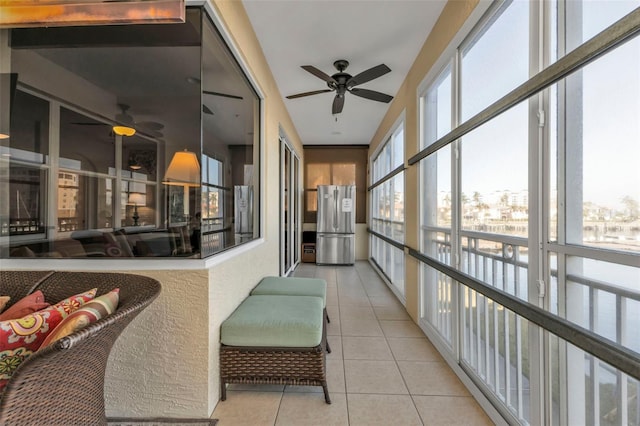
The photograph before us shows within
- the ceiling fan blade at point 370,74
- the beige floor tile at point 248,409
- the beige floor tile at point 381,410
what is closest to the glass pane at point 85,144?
the beige floor tile at point 248,409

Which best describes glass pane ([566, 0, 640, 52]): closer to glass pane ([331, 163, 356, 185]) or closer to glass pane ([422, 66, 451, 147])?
glass pane ([422, 66, 451, 147])

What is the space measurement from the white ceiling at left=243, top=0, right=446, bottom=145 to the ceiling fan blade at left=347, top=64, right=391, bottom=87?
0.25 m

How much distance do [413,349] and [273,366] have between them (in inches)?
50.0

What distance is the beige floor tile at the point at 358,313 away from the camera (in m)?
3.16

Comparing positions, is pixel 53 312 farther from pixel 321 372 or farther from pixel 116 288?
pixel 321 372

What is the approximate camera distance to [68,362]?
0.97 m

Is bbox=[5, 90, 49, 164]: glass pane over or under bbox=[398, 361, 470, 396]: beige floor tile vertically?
over

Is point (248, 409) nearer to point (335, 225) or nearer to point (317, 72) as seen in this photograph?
point (317, 72)

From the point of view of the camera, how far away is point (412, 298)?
3146 millimetres

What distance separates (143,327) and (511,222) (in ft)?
6.87

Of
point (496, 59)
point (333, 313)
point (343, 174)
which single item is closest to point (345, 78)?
point (496, 59)

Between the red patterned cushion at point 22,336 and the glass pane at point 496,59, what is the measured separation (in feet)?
7.56

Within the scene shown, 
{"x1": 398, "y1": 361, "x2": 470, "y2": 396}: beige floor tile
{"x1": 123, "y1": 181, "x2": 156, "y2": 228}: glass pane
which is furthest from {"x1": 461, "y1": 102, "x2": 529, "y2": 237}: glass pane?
{"x1": 123, "y1": 181, "x2": 156, "y2": 228}: glass pane

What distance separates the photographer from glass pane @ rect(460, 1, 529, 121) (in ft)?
4.91
